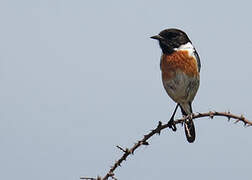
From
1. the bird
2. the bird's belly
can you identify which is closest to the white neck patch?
the bird

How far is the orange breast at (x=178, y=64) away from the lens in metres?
7.12

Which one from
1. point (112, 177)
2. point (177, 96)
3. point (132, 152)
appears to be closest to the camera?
point (112, 177)

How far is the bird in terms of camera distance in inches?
278

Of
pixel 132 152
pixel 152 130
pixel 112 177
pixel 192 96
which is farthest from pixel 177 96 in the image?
pixel 112 177

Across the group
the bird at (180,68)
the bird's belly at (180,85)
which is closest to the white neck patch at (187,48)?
the bird at (180,68)

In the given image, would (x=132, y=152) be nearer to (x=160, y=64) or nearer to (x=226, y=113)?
(x=226, y=113)

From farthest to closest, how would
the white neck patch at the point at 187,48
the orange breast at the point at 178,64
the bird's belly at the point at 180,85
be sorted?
the white neck patch at the point at 187,48 < the orange breast at the point at 178,64 < the bird's belly at the point at 180,85

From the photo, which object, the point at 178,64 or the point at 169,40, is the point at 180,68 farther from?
the point at 169,40

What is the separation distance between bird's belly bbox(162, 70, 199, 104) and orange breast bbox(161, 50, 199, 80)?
0.06 meters

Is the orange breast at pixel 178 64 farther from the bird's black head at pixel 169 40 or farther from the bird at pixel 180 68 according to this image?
the bird's black head at pixel 169 40

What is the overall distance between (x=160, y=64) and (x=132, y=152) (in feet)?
13.0

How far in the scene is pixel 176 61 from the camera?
7.23 meters

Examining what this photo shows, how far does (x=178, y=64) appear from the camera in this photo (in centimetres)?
720

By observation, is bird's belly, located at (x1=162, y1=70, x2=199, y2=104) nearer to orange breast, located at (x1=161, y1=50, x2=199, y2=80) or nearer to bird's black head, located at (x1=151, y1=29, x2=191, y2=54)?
orange breast, located at (x1=161, y1=50, x2=199, y2=80)
